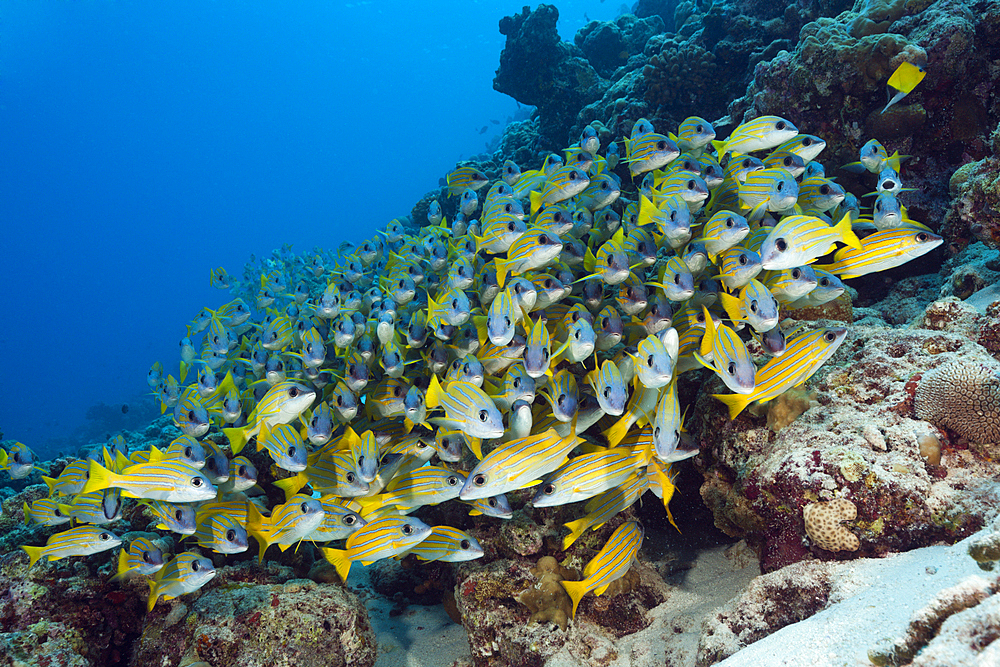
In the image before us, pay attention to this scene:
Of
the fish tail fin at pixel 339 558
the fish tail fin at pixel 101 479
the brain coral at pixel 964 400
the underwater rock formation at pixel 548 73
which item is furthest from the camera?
the underwater rock formation at pixel 548 73

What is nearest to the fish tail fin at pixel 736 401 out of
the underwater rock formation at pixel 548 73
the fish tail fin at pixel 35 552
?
the fish tail fin at pixel 35 552

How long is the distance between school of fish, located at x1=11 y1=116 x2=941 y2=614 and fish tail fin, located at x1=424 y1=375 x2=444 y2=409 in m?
0.02

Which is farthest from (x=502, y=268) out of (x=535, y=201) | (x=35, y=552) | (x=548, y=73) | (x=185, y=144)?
(x=185, y=144)

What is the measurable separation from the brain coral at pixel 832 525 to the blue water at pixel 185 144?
3020 inches

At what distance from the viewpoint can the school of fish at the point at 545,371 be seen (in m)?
2.70

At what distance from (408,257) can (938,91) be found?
21.2 feet

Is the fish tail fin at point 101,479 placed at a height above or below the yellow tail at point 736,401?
above

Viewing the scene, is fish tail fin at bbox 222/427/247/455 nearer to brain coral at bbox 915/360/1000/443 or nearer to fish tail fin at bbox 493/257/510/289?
fish tail fin at bbox 493/257/510/289

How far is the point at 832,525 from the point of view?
244 cm

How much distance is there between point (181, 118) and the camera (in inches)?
4838

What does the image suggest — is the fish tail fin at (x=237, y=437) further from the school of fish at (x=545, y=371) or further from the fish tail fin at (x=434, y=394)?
the fish tail fin at (x=434, y=394)

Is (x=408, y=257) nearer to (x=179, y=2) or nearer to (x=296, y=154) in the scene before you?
(x=179, y=2)

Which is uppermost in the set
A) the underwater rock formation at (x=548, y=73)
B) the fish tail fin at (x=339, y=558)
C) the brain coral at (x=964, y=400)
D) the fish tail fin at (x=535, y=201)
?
the underwater rock formation at (x=548, y=73)

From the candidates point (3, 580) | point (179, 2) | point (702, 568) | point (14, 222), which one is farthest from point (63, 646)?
point (14, 222)
